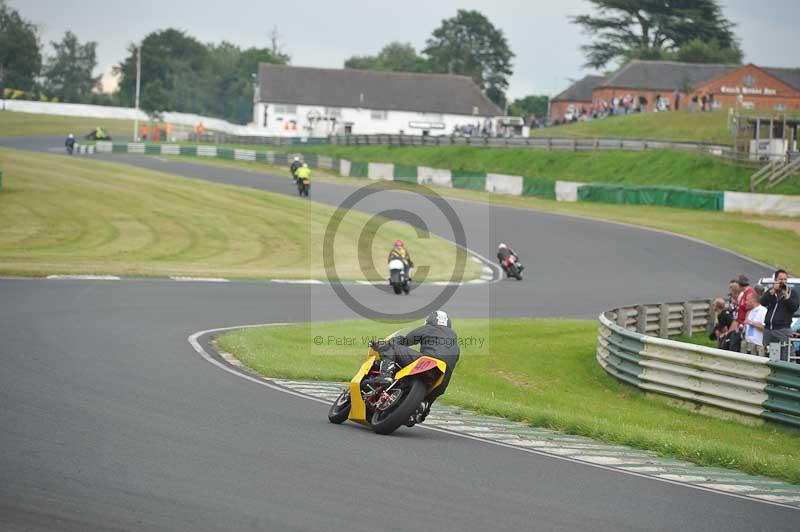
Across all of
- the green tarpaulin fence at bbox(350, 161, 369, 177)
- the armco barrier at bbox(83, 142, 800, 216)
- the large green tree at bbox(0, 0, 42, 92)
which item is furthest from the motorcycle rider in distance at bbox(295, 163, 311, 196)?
the large green tree at bbox(0, 0, 42, 92)

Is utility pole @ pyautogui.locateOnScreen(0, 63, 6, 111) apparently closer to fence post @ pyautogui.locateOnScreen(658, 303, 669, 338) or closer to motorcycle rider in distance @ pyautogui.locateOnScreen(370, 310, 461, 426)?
fence post @ pyautogui.locateOnScreen(658, 303, 669, 338)

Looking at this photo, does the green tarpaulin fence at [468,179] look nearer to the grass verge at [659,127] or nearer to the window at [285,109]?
the grass verge at [659,127]

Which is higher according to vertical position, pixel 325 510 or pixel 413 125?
pixel 413 125

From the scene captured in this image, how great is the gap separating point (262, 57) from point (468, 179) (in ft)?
361

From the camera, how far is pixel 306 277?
31625mm

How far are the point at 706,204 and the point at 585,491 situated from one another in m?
45.1

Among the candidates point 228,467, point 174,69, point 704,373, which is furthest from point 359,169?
point 174,69

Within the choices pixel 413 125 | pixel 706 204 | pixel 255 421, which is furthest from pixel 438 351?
pixel 413 125

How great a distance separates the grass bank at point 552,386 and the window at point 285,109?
90.8 meters

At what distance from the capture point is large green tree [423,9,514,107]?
15262 centimetres

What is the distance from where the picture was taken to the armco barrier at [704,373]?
46.0 ft

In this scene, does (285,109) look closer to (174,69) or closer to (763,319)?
(174,69)

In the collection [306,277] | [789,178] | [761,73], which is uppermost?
[761,73]

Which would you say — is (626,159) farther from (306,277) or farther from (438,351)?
(438,351)
